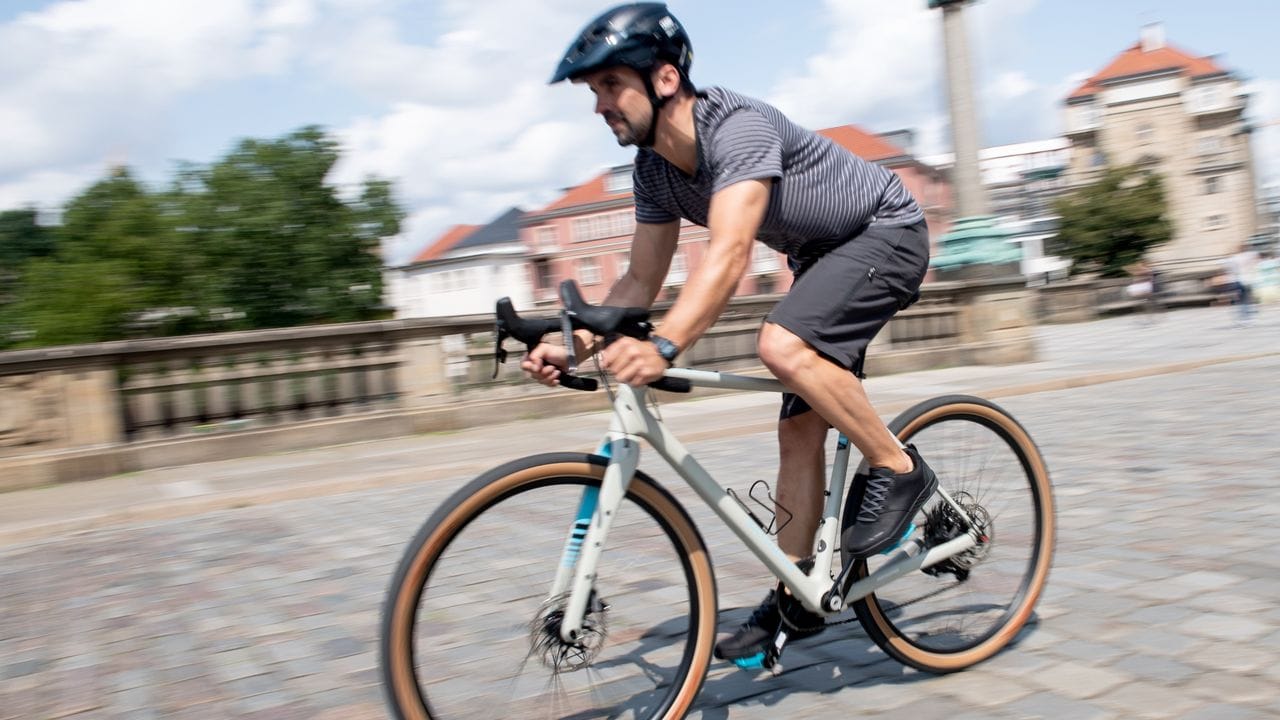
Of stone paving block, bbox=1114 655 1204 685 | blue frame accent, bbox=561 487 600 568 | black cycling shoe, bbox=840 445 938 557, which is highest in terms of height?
blue frame accent, bbox=561 487 600 568

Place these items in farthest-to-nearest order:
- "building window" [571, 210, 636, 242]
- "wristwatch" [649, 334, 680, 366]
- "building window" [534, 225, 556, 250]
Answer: "building window" [534, 225, 556, 250], "building window" [571, 210, 636, 242], "wristwatch" [649, 334, 680, 366]

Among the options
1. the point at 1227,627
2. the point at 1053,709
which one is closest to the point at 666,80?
the point at 1053,709

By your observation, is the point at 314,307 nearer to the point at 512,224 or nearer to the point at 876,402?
the point at 876,402

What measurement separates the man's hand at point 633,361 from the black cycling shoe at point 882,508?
87 centimetres

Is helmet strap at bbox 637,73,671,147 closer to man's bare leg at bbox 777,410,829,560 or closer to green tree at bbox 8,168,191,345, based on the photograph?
man's bare leg at bbox 777,410,829,560

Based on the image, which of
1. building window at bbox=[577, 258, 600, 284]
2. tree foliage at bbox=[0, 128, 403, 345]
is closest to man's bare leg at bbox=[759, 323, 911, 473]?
tree foliage at bbox=[0, 128, 403, 345]

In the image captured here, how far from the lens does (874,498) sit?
3.15 m

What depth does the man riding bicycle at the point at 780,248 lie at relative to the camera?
2697 mm

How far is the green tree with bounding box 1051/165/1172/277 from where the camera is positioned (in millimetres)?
53250

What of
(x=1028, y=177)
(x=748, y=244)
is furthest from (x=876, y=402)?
(x=1028, y=177)

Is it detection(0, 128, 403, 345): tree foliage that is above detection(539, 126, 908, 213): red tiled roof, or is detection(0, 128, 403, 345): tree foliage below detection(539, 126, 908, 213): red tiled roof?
below

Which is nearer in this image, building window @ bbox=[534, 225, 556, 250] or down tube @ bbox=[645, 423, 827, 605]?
down tube @ bbox=[645, 423, 827, 605]

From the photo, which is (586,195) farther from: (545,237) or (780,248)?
(780,248)

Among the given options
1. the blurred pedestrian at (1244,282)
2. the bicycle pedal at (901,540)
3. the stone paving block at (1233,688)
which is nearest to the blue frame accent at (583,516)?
the bicycle pedal at (901,540)
